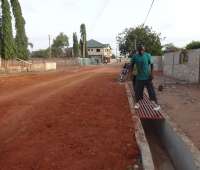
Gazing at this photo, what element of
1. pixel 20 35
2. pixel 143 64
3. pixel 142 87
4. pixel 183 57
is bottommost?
pixel 142 87

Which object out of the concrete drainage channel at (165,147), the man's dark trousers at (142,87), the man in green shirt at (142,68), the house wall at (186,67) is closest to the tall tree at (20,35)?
the house wall at (186,67)

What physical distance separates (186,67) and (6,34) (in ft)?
82.4

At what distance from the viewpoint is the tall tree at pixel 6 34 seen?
42.7 m

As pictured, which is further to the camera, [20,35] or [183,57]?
[20,35]

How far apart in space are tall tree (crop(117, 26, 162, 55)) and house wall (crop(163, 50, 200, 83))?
24997mm

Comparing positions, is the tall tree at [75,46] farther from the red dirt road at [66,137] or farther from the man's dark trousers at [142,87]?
the man's dark trousers at [142,87]

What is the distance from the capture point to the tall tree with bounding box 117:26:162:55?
5749cm

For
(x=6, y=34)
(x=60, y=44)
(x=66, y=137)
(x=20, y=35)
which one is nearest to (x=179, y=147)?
(x=66, y=137)

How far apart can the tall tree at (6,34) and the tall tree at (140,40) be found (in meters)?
19.0

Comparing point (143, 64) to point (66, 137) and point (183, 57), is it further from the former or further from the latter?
point (183, 57)

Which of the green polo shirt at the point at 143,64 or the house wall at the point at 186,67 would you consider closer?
the green polo shirt at the point at 143,64

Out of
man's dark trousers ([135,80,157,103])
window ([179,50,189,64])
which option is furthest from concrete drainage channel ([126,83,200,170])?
window ([179,50,189,64])

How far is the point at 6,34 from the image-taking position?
141 ft

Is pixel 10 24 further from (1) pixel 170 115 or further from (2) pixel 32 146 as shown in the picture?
(2) pixel 32 146
